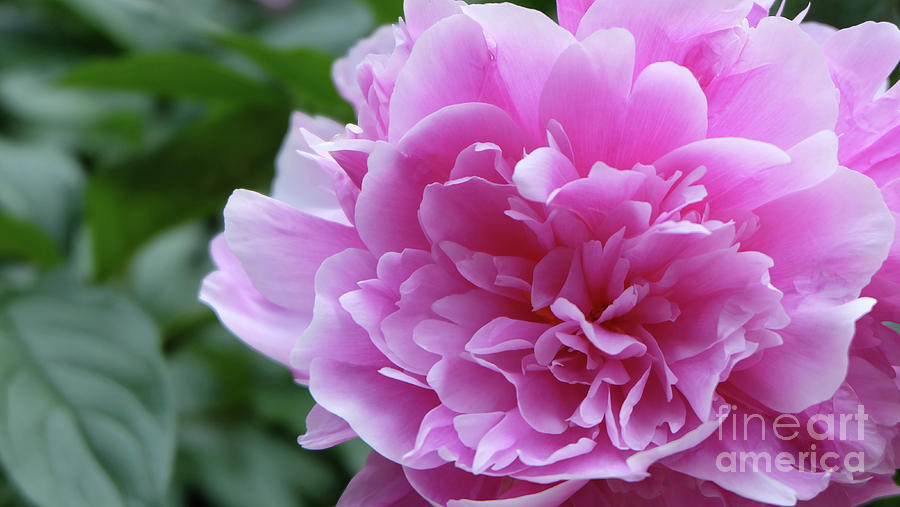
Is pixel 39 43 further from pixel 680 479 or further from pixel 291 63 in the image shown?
pixel 680 479

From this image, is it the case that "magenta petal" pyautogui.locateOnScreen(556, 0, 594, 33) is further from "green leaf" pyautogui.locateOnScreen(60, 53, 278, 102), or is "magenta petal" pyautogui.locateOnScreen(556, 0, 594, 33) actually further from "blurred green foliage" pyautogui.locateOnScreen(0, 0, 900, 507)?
"green leaf" pyautogui.locateOnScreen(60, 53, 278, 102)

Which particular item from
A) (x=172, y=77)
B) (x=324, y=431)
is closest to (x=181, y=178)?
(x=172, y=77)

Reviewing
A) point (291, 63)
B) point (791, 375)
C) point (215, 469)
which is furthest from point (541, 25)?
point (215, 469)

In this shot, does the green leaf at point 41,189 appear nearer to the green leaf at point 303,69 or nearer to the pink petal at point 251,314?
the green leaf at point 303,69

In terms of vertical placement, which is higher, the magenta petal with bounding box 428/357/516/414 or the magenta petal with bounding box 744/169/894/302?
the magenta petal with bounding box 744/169/894/302

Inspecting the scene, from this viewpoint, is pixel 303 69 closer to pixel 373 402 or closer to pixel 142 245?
pixel 142 245

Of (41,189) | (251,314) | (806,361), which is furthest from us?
(41,189)

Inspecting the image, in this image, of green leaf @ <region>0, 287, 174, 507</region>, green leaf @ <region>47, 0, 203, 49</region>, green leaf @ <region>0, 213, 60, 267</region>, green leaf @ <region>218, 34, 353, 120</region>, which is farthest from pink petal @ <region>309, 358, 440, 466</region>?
green leaf @ <region>47, 0, 203, 49</region>
